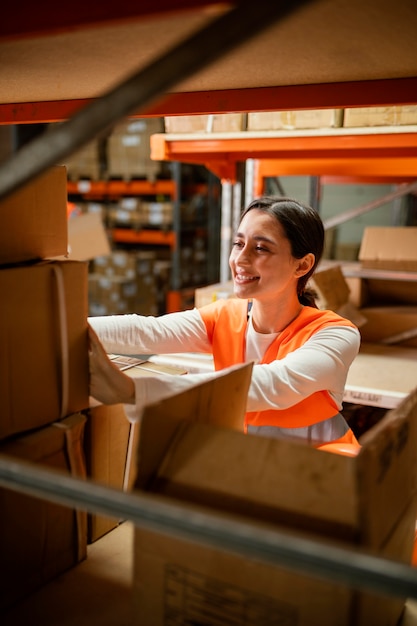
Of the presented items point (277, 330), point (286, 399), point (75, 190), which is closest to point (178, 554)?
point (286, 399)

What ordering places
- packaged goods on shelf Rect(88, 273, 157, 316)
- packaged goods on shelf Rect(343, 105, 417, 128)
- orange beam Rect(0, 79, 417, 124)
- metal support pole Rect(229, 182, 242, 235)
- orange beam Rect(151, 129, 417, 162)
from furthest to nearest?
packaged goods on shelf Rect(88, 273, 157, 316), metal support pole Rect(229, 182, 242, 235), orange beam Rect(151, 129, 417, 162), packaged goods on shelf Rect(343, 105, 417, 128), orange beam Rect(0, 79, 417, 124)

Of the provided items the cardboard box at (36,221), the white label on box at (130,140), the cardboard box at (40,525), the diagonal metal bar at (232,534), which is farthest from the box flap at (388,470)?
the white label on box at (130,140)

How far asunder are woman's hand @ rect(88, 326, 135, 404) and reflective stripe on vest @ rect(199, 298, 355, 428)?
2.09 feet

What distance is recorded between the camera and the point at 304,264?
1972 millimetres

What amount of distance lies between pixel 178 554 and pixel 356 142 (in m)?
2.57

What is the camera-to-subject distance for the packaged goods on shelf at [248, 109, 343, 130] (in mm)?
2986

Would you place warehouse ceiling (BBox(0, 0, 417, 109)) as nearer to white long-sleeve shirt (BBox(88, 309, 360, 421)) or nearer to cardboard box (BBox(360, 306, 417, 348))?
white long-sleeve shirt (BBox(88, 309, 360, 421))

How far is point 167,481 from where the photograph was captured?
922 mm

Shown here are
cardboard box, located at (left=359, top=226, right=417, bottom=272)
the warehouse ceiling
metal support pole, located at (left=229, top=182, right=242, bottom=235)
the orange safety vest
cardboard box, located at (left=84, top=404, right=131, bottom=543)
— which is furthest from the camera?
metal support pole, located at (left=229, top=182, right=242, bottom=235)

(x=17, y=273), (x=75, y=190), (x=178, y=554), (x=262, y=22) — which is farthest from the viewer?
(x=75, y=190)

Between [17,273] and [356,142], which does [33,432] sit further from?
[356,142]

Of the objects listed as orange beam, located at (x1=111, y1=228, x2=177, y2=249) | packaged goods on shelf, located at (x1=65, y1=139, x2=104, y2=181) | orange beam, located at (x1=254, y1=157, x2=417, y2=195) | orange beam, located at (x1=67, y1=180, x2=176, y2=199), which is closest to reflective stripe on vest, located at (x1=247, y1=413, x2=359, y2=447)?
orange beam, located at (x1=254, y1=157, x2=417, y2=195)

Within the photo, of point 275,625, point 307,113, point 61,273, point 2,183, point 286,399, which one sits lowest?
point 275,625

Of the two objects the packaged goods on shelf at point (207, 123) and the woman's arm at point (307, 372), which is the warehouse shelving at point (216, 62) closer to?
the woman's arm at point (307, 372)
